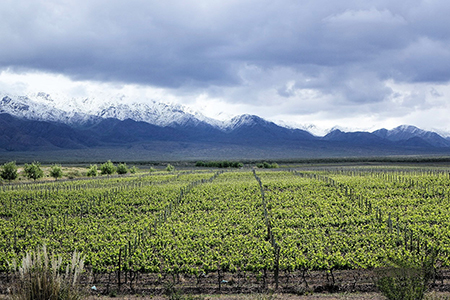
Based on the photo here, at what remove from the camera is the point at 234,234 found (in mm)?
23234

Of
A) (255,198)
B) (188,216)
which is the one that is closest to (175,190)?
(255,198)

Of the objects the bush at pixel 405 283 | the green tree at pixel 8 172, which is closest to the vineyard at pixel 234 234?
the bush at pixel 405 283

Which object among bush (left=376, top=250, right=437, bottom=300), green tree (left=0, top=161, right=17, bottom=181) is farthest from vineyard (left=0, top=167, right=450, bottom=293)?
green tree (left=0, top=161, right=17, bottom=181)

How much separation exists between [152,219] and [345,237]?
1374cm

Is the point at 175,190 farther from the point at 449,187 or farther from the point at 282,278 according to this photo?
the point at 449,187

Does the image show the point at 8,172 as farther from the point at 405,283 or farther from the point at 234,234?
the point at 405,283

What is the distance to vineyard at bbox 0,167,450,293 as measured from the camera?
16919mm

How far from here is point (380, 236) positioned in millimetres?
21766

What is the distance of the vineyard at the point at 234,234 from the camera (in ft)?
55.5

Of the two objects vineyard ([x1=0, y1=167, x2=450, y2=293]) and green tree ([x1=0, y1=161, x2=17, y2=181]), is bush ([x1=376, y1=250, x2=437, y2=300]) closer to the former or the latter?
vineyard ([x1=0, y1=167, x2=450, y2=293])

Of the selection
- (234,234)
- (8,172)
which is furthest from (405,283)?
(8,172)

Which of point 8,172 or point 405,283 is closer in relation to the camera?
point 405,283

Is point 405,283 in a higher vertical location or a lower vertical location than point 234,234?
higher

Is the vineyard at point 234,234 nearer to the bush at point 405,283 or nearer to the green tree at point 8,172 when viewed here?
the bush at point 405,283
